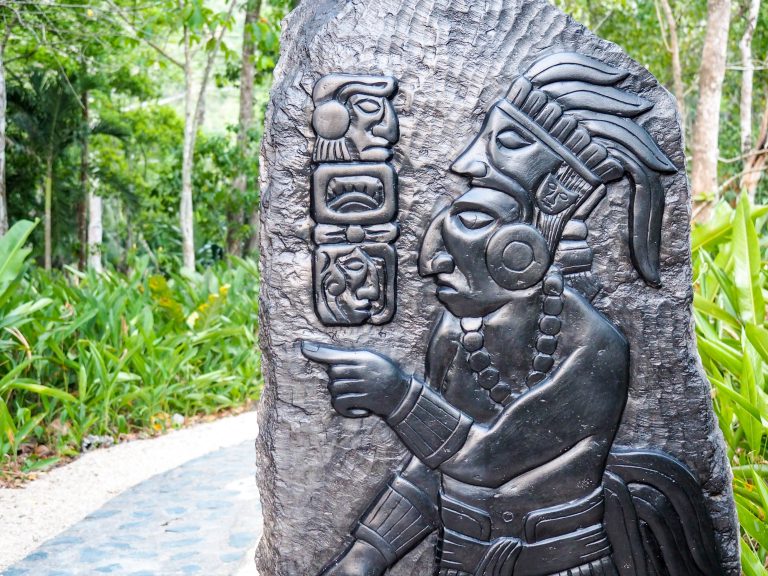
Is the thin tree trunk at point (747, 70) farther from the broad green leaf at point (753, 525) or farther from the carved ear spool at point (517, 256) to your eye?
the carved ear spool at point (517, 256)

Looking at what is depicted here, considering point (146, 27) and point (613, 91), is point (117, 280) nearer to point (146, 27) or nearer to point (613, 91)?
point (146, 27)

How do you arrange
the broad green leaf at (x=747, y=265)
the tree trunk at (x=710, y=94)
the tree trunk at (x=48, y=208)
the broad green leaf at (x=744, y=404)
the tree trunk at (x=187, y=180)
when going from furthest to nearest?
the tree trunk at (x=48, y=208) → the tree trunk at (x=187, y=180) → the tree trunk at (x=710, y=94) → the broad green leaf at (x=747, y=265) → the broad green leaf at (x=744, y=404)

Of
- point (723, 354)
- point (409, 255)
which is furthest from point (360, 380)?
point (723, 354)

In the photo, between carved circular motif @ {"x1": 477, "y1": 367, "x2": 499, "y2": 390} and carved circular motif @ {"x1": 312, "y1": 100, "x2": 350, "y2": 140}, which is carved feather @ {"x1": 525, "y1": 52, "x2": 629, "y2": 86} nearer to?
carved circular motif @ {"x1": 312, "y1": 100, "x2": 350, "y2": 140}

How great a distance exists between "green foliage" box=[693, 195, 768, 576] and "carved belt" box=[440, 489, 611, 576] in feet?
1.75

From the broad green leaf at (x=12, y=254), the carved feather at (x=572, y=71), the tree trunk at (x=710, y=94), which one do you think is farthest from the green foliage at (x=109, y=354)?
the tree trunk at (x=710, y=94)

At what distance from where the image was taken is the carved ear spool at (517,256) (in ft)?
6.08

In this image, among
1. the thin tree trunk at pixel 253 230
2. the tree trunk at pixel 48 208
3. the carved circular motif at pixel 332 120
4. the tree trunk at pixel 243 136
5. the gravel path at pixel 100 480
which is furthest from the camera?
the thin tree trunk at pixel 253 230

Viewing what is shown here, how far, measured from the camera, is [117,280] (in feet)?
18.5

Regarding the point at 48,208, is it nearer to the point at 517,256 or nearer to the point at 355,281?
the point at 355,281

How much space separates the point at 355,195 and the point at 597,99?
0.62 metres

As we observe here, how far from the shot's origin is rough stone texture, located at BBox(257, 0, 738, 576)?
185cm

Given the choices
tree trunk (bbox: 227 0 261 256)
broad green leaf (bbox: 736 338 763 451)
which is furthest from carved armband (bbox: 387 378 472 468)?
tree trunk (bbox: 227 0 261 256)

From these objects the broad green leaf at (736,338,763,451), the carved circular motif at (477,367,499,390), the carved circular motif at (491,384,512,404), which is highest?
the carved circular motif at (477,367,499,390)
